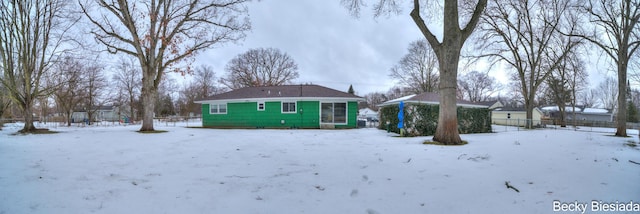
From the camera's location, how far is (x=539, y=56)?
19.3 meters

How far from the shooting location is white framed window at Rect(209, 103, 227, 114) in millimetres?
16750

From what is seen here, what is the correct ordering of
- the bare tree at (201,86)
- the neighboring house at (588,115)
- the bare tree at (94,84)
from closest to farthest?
the bare tree at (94,84), the neighboring house at (588,115), the bare tree at (201,86)

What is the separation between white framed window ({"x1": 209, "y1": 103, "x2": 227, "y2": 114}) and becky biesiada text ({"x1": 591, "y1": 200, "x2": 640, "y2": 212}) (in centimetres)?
1661

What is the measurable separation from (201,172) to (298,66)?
34.9m

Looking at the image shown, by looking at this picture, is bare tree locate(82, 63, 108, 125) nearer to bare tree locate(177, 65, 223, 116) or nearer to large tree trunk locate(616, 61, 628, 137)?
bare tree locate(177, 65, 223, 116)

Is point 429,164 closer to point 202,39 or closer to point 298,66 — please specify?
point 202,39

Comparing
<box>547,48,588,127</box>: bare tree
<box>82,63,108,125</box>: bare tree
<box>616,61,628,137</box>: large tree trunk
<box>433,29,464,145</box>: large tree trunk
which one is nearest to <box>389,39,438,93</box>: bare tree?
<box>547,48,588,127</box>: bare tree

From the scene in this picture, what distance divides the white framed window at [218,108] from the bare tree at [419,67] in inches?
916

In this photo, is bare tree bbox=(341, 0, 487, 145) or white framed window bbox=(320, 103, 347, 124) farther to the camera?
white framed window bbox=(320, 103, 347, 124)

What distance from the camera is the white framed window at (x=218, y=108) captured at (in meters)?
16.8

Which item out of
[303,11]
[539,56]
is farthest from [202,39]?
[539,56]

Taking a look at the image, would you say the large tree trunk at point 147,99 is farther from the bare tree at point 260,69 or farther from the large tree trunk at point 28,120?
the bare tree at point 260,69

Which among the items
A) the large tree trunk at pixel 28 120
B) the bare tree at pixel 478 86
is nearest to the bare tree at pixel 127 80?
the large tree trunk at pixel 28 120

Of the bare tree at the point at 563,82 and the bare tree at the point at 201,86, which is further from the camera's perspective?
the bare tree at the point at 201,86
